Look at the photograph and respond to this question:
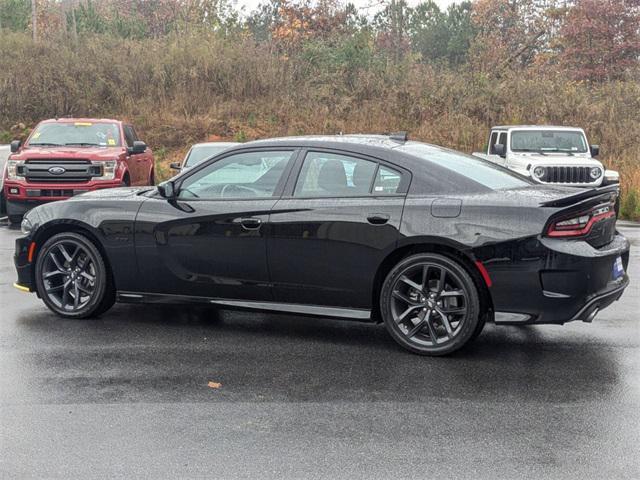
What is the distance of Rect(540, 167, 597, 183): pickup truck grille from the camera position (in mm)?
16391

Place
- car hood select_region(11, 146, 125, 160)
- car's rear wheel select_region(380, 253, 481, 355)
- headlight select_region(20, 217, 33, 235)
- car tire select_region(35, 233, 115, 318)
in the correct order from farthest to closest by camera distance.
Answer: car hood select_region(11, 146, 125, 160) → headlight select_region(20, 217, 33, 235) → car tire select_region(35, 233, 115, 318) → car's rear wheel select_region(380, 253, 481, 355)

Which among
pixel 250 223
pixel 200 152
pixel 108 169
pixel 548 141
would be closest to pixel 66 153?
pixel 108 169

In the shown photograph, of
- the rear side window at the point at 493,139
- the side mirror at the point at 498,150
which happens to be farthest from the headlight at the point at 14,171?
the rear side window at the point at 493,139

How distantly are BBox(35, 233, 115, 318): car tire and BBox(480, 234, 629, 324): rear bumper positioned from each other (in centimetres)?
328

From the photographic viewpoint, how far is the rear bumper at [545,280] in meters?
6.19

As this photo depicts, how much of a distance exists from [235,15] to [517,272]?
36950 mm

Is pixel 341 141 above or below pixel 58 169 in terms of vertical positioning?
above

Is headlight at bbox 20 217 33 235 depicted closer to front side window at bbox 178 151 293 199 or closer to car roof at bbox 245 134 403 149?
front side window at bbox 178 151 293 199

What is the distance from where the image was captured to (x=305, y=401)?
17.6 feet

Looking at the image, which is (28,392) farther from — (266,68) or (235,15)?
(235,15)

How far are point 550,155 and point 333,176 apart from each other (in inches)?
442

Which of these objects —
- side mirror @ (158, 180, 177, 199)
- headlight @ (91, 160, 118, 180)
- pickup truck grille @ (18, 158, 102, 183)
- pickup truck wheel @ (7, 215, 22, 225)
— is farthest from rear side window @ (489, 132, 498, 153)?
side mirror @ (158, 180, 177, 199)

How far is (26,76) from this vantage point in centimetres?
3338

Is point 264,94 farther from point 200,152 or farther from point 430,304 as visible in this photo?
point 430,304
